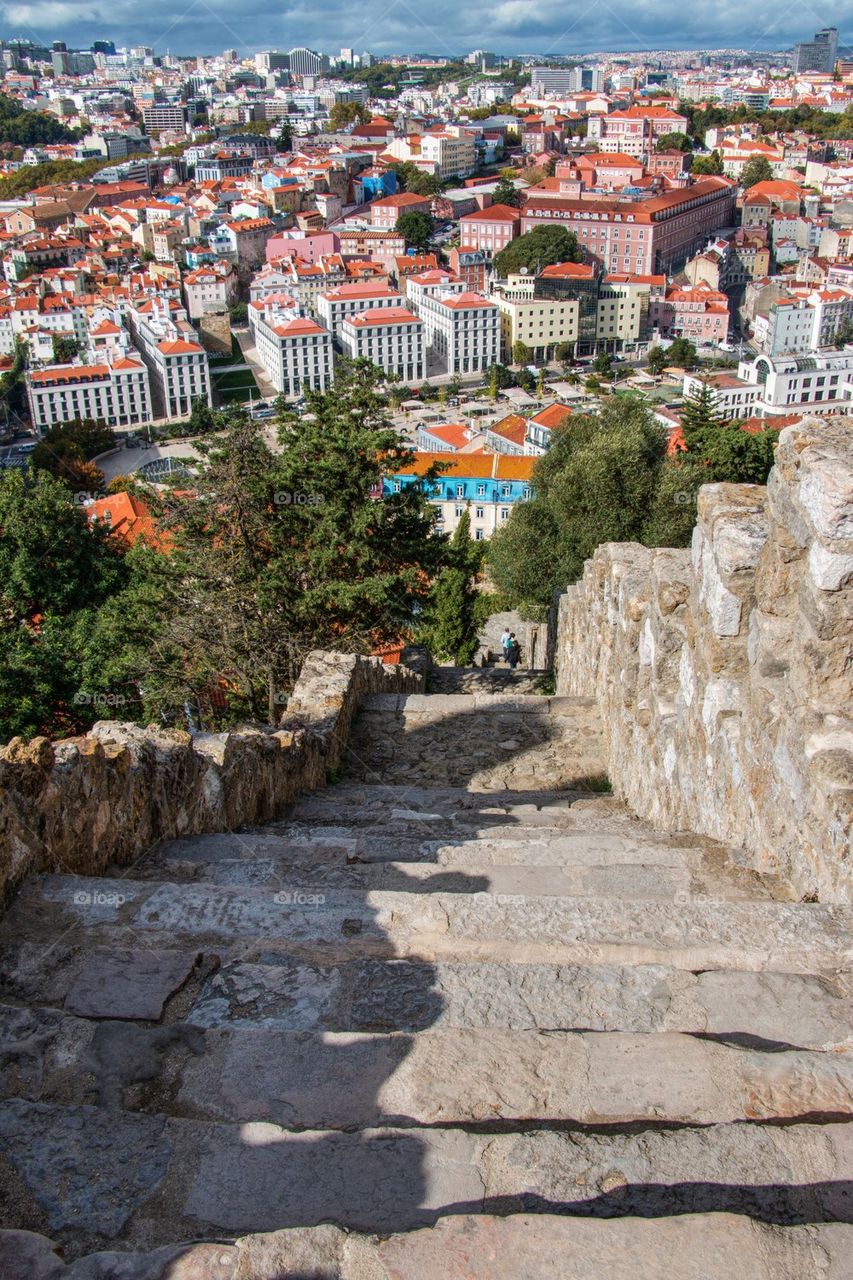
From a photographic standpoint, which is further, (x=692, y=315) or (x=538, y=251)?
(x=538, y=251)

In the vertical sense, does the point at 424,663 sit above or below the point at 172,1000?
below

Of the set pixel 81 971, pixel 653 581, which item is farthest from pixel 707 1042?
pixel 653 581

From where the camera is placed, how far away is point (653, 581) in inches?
232

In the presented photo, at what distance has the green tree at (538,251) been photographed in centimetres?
7975

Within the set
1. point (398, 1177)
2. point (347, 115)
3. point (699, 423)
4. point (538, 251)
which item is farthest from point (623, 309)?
point (347, 115)

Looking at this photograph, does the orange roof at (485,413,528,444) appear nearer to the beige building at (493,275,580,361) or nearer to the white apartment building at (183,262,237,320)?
the beige building at (493,275,580,361)

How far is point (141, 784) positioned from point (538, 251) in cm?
8178

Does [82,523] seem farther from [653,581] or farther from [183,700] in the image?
[653,581]

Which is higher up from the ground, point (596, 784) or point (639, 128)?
point (639, 128)

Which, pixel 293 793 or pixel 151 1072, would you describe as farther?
pixel 293 793

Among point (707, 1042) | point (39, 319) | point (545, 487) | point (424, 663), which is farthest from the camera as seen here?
point (39, 319)

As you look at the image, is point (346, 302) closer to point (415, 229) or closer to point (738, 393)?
point (415, 229)

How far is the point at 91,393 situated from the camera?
65.7 metres

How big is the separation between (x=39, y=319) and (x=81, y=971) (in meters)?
79.5
